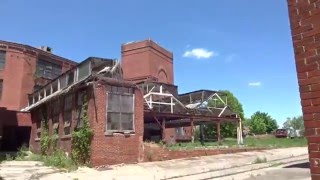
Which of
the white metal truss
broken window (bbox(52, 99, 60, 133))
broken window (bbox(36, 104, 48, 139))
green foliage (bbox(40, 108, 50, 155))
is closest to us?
broken window (bbox(52, 99, 60, 133))

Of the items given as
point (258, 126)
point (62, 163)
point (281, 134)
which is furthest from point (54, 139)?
point (258, 126)

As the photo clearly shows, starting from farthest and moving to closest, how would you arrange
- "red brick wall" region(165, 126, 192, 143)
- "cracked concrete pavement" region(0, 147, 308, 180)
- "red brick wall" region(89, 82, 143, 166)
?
"red brick wall" region(165, 126, 192, 143) → "red brick wall" region(89, 82, 143, 166) → "cracked concrete pavement" region(0, 147, 308, 180)

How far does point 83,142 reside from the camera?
18.1 meters

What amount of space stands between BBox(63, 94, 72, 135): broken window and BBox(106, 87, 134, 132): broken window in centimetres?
360

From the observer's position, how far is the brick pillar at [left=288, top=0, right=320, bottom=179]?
3307 millimetres

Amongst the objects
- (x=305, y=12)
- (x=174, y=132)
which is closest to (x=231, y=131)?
(x=174, y=132)

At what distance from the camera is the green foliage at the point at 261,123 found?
3086 inches

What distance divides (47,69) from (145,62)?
526 inches

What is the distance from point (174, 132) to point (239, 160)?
1913 centimetres

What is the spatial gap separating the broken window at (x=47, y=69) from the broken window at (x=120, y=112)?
17149 millimetres

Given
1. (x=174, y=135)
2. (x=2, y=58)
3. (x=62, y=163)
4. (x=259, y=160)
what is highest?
(x=2, y=58)

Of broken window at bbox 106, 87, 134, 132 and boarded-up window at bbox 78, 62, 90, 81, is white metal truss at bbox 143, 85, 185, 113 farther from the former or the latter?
broken window at bbox 106, 87, 134, 132

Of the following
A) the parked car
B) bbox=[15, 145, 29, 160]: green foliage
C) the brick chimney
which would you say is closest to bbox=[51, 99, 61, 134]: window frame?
bbox=[15, 145, 29, 160]: green foliage

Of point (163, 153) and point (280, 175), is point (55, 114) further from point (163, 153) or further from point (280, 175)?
point (280, 175)
